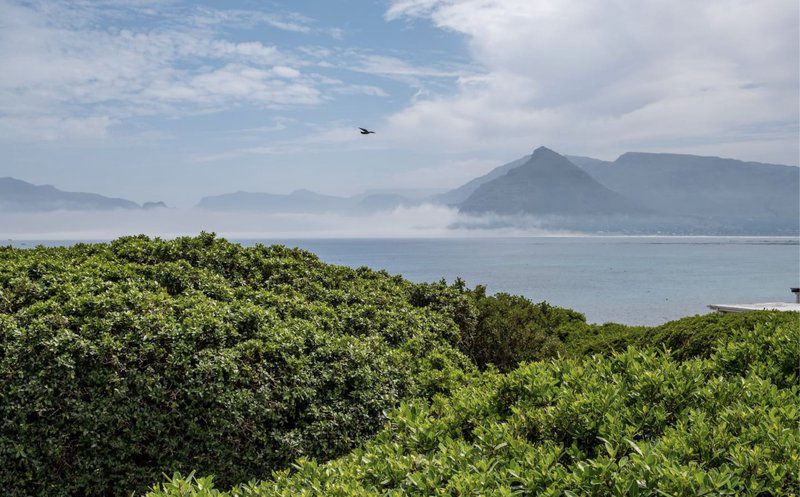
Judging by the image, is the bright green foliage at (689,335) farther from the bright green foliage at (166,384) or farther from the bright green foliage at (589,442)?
the bright green foliage at (166,384)

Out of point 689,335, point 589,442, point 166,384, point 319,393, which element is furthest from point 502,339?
point 589,442

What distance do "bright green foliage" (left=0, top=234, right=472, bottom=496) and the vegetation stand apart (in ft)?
0.07

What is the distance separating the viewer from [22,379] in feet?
21.3

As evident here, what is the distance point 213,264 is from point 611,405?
6.85m

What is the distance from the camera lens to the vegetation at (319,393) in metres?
4.00

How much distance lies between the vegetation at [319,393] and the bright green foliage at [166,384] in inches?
0.8

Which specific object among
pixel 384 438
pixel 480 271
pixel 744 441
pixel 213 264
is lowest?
pixel 480 271

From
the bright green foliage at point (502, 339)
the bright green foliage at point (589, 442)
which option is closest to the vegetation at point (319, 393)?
the bright green foliage at point (589, 442)

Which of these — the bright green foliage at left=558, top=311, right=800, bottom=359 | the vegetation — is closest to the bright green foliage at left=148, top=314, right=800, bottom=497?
the vegetation

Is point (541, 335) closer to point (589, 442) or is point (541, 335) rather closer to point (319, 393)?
point (319, 393)

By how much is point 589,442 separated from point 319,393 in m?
3.49

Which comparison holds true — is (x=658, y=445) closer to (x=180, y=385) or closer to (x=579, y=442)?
(x=579, y=442)

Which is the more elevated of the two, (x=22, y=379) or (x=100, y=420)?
(x=22, y=379)

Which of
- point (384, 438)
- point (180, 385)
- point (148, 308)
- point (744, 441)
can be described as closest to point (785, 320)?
point (744, 441)
